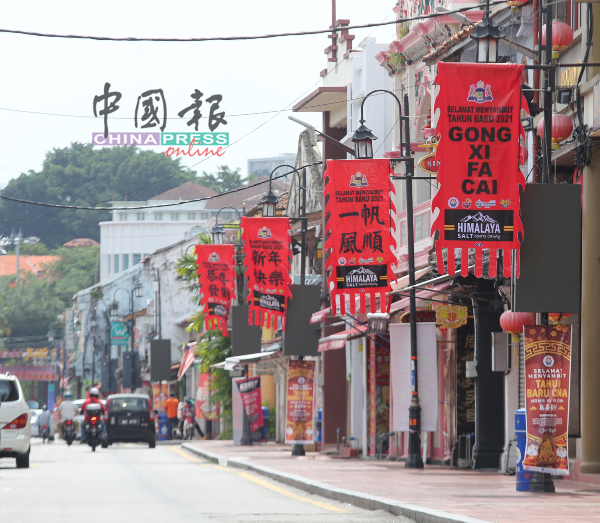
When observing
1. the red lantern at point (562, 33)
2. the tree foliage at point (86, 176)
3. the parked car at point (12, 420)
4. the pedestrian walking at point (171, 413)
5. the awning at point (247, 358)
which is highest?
the tree foliage at point (86, 176)

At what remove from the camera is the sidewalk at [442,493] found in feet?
40.7

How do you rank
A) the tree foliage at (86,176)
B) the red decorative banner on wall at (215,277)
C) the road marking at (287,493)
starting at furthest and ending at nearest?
the tree foliage at (86,176)
the red decorative banner on wall at (215,277)
the road marking at (287,493)

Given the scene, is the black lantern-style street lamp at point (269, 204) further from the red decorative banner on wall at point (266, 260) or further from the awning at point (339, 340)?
the awning at point (339, 340)

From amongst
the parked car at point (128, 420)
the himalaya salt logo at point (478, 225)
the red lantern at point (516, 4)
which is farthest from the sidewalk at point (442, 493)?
the parked car at point (128, 420)

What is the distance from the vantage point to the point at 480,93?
51.0 feet

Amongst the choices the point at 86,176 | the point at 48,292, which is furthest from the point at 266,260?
the point at 48,292

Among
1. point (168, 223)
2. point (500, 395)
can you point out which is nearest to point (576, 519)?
point (500, 395)

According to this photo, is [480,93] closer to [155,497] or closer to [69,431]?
[155,497]

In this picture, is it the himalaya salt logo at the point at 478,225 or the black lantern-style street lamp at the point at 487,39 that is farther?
the himalaya salt logo at the point at 478,225

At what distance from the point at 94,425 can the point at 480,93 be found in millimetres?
21983

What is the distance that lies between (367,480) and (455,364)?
6900 millimetres

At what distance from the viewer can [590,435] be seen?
58.6 ft

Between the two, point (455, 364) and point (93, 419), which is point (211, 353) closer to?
point (93, 419)

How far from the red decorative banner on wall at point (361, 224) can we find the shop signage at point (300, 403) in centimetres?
736
